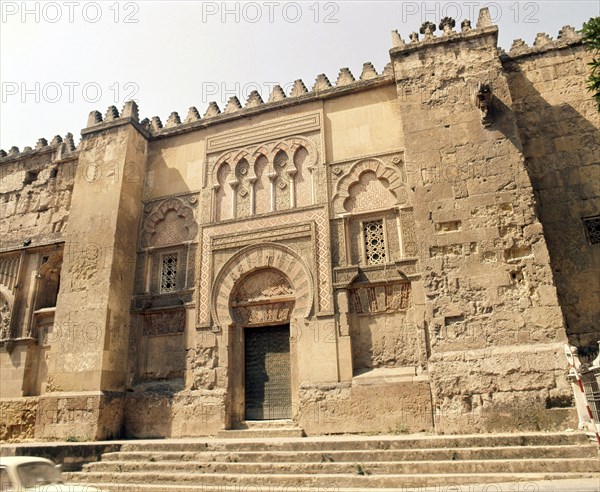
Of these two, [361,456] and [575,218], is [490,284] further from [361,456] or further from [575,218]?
[361,456]

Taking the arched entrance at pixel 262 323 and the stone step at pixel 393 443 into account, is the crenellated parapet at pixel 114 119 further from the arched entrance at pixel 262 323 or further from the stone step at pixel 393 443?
the stone step at pixel 393 443

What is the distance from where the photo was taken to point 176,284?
9.72m

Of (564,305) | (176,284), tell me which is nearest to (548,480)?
(564,305)

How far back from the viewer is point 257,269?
918cm

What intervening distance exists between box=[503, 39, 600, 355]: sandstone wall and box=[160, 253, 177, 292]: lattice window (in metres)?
7.01

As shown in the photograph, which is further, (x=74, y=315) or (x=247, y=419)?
(x=74, y=315)

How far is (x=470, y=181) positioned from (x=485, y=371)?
299 cm

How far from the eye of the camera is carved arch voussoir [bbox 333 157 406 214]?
344 inches

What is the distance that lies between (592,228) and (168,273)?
7884 mm

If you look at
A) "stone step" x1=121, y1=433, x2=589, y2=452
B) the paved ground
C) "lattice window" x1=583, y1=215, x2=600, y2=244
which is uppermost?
"lattice window" x1=583, y1=215, x2=600, y2=244

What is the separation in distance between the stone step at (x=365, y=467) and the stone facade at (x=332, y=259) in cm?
124

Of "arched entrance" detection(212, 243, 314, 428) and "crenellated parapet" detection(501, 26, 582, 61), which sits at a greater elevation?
"crenellated parapet" detection(501, 26, 582, 61)

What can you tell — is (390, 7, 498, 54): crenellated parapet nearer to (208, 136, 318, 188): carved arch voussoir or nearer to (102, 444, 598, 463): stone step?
(208, 136, 318, 188): carved arch voussoir

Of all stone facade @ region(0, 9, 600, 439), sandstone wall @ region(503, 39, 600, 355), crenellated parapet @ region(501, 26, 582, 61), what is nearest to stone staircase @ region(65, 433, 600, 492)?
stone facade @ region(0, 9, 600, 439)
